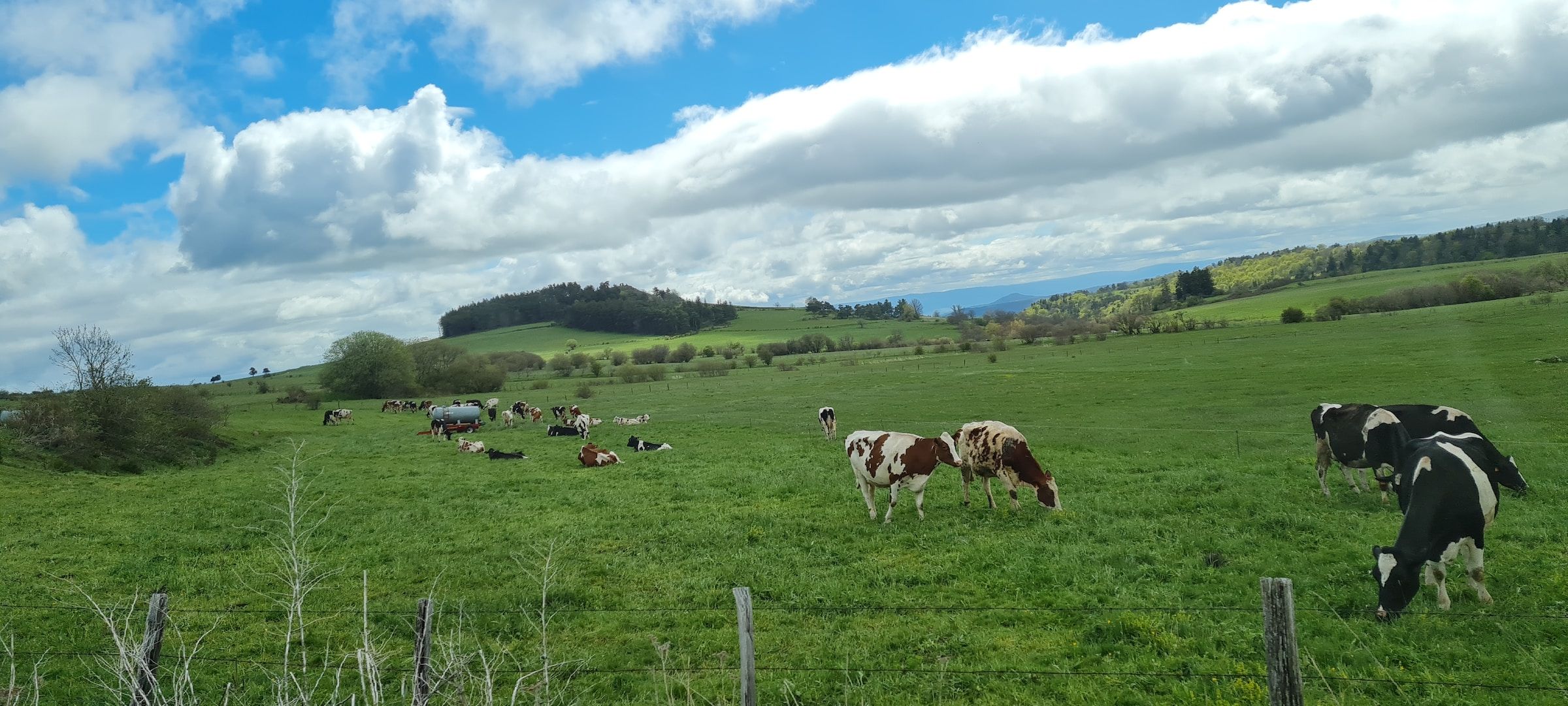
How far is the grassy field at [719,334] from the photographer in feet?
435

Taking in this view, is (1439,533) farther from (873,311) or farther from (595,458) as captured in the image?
(873,311)

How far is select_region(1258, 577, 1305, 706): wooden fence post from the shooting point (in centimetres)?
466

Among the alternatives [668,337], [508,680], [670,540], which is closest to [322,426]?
[670,540]

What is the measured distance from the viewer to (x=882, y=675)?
Answer: 7531 millimetres

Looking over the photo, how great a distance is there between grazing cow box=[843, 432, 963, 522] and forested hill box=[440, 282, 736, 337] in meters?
140

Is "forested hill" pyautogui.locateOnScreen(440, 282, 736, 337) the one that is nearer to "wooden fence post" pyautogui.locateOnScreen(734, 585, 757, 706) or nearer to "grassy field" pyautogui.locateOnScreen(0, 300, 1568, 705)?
"grassy field" pyautogui.locateOnScreen(0, 300, 1568, 705)

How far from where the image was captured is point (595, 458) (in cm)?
2405

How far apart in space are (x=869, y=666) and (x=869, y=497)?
22.2 ft

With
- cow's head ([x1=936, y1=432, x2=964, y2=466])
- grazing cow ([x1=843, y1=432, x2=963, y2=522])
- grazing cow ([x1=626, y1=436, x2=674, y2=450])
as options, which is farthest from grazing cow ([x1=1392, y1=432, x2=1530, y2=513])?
grazing cow ([x1=626, y1=436, x2=674, y2=450])

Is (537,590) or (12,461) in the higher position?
(12,461)

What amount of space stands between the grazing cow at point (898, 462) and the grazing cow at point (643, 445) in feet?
45.8

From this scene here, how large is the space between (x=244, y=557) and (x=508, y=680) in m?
8.55

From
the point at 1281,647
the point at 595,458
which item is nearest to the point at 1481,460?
the point at 1281,647

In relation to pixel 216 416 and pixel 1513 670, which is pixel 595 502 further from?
pixel 216 416
